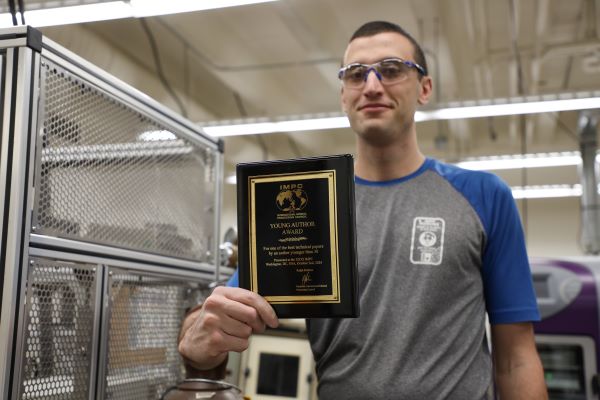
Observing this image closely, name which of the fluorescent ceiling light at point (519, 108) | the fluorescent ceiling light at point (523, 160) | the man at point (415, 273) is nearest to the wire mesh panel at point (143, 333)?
the man at point (415, 273)

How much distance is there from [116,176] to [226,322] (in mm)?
527

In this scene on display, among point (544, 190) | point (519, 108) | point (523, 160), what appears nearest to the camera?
point (519, 108)

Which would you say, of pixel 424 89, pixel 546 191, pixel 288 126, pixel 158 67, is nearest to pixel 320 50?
pixel 288 126

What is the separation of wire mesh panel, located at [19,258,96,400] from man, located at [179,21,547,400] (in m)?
0.24

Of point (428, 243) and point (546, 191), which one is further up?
point (546, 191)

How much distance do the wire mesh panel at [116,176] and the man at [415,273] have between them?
313mm

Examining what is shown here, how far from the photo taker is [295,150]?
8812 mm

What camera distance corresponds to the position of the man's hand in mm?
993

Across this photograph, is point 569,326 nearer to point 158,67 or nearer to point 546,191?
point 158,67

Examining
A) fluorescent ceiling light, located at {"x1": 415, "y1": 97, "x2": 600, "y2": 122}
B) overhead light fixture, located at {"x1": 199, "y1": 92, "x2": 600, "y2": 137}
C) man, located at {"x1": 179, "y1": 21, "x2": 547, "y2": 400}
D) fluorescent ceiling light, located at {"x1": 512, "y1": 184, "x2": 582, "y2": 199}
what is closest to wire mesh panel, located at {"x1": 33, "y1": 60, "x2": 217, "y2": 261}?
man, located at {"x1": 179, "y1": 21, "x2": 547, "y2": 400}

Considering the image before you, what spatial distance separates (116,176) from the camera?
1.37m

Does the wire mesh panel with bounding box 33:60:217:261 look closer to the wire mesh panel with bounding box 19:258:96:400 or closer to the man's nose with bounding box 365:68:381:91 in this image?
the wire mesh panel with bounding box 19:258:96:400

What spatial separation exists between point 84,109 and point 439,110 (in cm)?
376

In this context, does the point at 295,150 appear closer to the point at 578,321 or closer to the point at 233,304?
the point at 578,321
